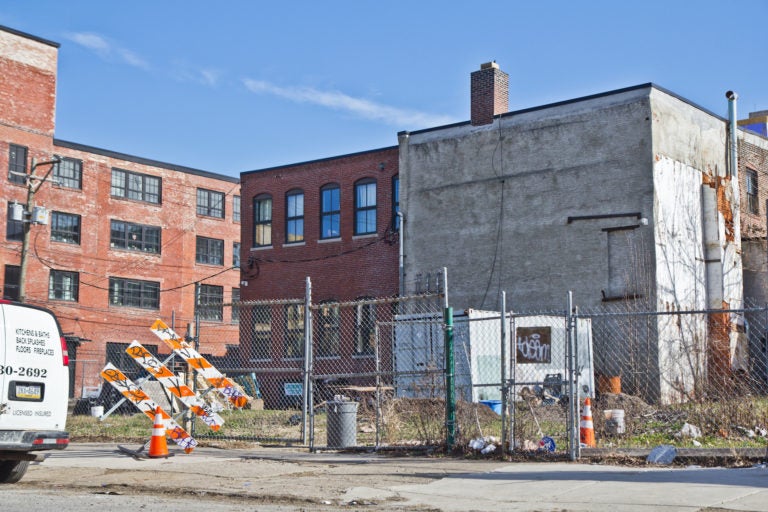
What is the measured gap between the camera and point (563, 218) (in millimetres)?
26812

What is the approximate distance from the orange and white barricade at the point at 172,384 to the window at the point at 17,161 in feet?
112

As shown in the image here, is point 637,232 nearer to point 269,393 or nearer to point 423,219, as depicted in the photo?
point 423,219

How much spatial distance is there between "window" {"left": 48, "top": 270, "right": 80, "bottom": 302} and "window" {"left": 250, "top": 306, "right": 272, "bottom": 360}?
18.6 metres

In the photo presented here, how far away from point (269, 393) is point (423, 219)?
9.16 metres

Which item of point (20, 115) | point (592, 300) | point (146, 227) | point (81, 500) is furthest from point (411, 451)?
point (146, 227)

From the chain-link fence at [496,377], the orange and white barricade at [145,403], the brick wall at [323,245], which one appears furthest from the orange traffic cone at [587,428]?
the brick wall at [323,245]

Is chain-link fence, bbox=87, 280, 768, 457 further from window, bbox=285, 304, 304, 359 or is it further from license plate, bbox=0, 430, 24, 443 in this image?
license plate, bbox=0, 430, 24, 443

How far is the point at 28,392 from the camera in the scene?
10.5 m

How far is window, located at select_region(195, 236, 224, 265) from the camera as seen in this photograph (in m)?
56.1

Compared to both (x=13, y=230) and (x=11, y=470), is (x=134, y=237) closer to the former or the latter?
(x=13, y=230)

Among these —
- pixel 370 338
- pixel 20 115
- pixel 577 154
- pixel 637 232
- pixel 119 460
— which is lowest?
pixel 119 460

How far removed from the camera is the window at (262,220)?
34625mm

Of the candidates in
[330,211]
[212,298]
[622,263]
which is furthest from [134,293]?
[622,263]

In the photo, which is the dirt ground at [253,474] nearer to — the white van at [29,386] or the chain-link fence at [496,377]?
the white van at [29,386]
